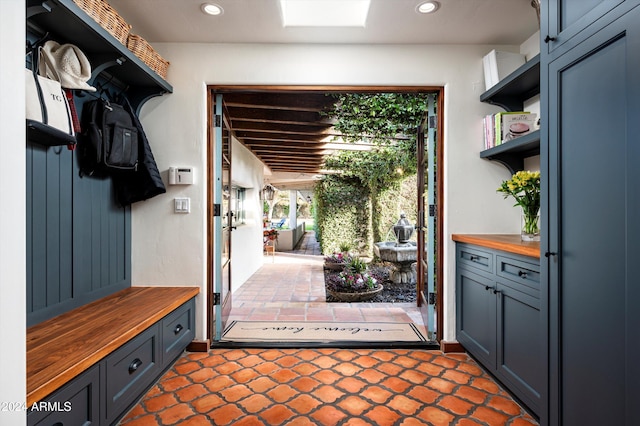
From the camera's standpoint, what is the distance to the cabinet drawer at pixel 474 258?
7.46 ft

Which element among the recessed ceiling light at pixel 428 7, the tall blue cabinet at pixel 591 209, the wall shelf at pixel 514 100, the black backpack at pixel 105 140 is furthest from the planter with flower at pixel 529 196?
the black backpack at pixel 105 140

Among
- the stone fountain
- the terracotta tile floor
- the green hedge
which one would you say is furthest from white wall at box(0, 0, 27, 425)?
the green hedge

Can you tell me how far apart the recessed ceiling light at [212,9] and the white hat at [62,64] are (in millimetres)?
778

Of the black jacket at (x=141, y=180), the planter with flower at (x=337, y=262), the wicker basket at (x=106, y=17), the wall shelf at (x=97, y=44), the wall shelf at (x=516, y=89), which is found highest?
the wicker basket at (x=106, y=17)

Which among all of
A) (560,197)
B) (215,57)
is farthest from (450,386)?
(215,57)

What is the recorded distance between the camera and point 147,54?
92.4 inches

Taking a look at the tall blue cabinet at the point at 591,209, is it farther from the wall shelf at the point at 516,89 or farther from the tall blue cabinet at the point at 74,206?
the tall blue cabinet at the point at 74,206

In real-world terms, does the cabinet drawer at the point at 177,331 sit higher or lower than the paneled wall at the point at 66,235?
lower

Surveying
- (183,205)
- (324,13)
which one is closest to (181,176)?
(183,205)

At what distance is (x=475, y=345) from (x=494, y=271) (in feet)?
1.90

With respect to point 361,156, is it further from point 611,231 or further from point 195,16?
point 611,231

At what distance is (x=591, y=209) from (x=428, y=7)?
63.5 inches

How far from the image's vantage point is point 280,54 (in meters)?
2.70

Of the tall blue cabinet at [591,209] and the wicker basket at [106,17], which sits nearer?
the tall blue cabinet at [591,209]
